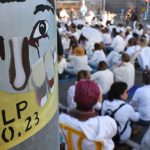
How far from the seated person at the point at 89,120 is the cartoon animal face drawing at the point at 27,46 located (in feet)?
5.12

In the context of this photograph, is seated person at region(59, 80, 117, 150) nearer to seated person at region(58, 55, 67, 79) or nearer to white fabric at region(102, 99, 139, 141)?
white fabric at region(102, 99, 139, 141)

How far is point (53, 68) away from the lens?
58.6 inches

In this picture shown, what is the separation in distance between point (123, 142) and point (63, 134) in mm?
1865

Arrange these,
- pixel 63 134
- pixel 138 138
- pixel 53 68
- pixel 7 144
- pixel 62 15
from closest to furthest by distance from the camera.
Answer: pixel 7 144
pixel 53 68
pixel 63 134
pixel 138 138
pixel 62 15

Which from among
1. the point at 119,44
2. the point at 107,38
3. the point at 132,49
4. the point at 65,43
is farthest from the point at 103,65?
the point at 107,38

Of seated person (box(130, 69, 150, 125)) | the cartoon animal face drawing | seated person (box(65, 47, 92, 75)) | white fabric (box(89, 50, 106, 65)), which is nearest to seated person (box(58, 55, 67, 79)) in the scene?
seated person (box(65, 47, 92, 75))

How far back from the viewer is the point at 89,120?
2996mm

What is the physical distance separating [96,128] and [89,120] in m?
0.09

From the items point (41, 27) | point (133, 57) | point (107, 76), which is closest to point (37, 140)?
point (41, 27)

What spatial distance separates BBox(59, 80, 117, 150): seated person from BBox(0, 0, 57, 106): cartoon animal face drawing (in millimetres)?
1561

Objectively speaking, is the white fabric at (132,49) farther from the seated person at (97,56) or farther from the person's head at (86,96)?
the person's head at (86,96)

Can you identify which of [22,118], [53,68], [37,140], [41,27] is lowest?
[37,140]

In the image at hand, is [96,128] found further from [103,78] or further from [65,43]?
[65,43]

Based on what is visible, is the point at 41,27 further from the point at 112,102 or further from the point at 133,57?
the point at 133,57
